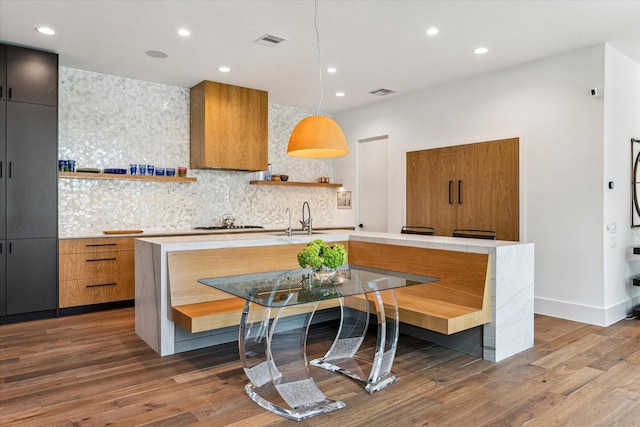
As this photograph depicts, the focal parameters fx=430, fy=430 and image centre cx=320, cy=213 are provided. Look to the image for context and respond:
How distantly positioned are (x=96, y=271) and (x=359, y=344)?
3.35 meters

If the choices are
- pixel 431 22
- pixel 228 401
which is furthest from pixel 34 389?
pixel 431 22

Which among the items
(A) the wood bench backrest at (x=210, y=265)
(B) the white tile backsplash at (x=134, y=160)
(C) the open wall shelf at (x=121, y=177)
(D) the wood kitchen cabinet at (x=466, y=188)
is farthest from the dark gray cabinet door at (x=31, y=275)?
(D) the wood kitchen cabinet at (x=466, y=188)

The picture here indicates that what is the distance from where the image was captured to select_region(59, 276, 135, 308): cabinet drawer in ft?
15.9

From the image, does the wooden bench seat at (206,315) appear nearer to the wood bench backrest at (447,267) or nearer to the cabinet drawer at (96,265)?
the wood bench backrest at (447,267)

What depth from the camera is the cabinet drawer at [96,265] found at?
485 cm

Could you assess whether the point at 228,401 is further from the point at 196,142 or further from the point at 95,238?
the point at 196,142

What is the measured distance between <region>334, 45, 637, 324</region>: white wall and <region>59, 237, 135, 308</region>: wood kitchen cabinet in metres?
4.57

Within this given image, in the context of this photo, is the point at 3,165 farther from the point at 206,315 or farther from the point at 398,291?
the point at 398,291

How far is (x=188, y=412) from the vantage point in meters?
2.51

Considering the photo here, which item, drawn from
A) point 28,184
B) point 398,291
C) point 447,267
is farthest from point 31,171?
point 447,267

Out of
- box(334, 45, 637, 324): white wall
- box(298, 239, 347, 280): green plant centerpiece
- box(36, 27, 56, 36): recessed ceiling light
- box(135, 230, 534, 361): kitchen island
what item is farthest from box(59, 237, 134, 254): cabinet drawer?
box(334, 45, 637, 324): white wall

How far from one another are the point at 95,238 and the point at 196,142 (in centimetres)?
187

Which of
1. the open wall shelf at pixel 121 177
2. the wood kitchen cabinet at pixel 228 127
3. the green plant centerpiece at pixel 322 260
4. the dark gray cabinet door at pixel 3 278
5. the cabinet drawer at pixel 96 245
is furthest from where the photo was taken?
the wood kitchen cabinet at pixel 228 127

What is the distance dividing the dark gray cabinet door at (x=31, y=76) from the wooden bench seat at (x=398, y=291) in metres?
2.67
